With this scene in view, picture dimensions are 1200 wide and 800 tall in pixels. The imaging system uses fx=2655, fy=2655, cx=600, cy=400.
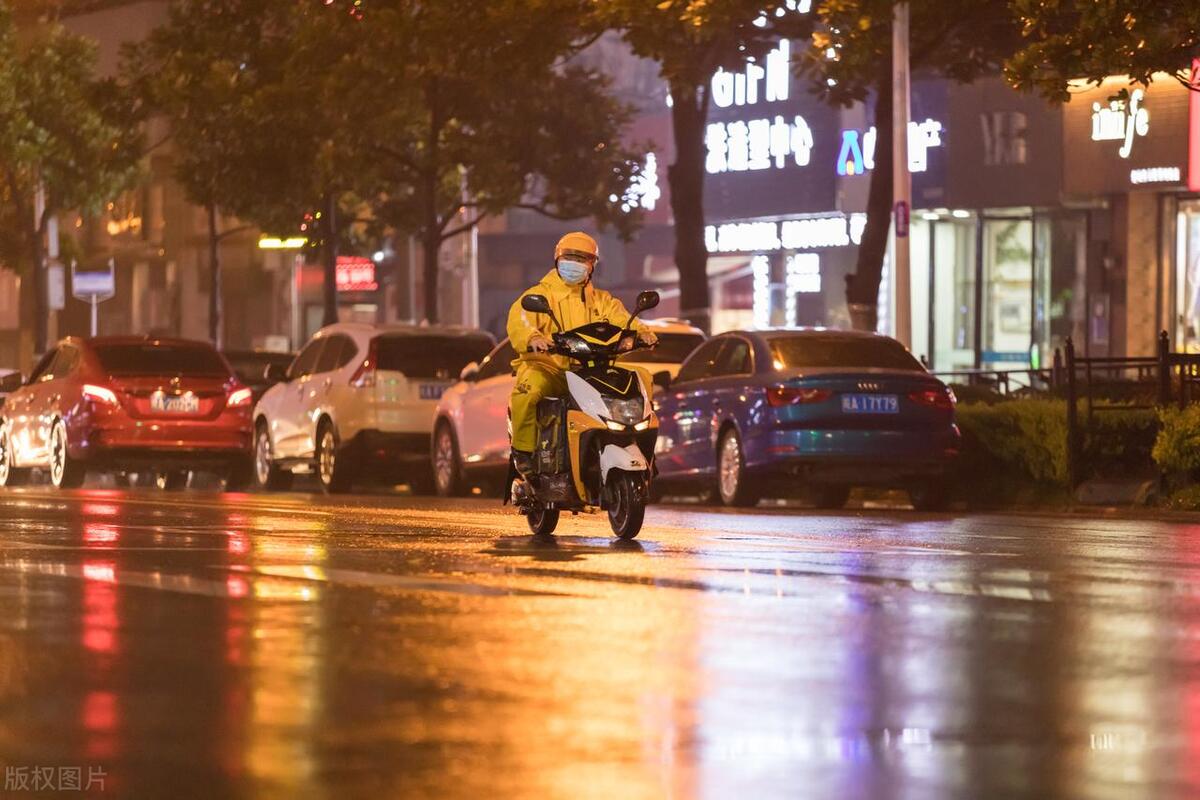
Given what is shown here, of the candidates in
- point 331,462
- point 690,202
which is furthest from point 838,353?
point 690,202

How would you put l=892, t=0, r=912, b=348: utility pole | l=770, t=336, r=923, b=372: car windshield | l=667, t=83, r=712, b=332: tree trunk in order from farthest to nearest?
l=667, t=83, r=712, b=332: tree trunk → l=892, t=0, r=912, b=348: utility pole → l=770, t=336, r=923, b=372: car windshield

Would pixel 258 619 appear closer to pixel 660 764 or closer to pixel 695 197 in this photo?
pixel 660 764

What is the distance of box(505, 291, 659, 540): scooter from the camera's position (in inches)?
570

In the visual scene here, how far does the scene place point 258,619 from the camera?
9664 mm

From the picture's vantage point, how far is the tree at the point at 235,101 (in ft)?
114

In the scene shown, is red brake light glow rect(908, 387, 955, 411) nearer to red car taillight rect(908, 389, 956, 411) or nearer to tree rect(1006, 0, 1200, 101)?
red car taillight rect(908, 389, 956, 411)

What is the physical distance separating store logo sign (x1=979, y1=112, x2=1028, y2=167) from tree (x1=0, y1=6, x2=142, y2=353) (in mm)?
18161

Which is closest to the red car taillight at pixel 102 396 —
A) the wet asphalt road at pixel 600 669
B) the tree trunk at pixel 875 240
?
the tree trunk at pixel 875 240

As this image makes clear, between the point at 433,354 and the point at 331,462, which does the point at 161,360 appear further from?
the point at 433,354

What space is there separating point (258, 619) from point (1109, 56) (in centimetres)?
1190

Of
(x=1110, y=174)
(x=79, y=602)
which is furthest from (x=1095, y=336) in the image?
(x=79, y=602)

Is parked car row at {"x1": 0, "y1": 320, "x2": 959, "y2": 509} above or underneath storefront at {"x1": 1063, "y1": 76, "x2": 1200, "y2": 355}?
underneath

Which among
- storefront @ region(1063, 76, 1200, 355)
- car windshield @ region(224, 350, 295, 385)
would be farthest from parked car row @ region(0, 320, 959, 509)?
storefront @ region(1063, 76, 1200, 355)

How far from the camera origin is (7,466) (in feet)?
96.9
